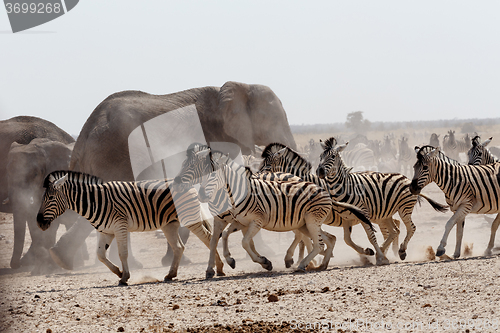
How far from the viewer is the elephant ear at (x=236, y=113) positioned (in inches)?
504

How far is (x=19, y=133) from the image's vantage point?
44.5ft

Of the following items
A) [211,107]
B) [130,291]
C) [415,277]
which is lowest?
[415,277]

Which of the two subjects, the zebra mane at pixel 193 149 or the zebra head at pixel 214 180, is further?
the zebra mane at pixel 193 149

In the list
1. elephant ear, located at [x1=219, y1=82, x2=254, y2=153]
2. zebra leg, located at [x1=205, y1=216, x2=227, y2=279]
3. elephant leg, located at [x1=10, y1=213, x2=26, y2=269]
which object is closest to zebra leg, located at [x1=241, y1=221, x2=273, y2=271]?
zebra leg, located at [x1=205, y1=216, x2=227, y2=279]

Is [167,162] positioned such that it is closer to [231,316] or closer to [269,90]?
[269,90]

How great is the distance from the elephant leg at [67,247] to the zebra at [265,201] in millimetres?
3795

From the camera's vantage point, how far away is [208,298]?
5.86 metres

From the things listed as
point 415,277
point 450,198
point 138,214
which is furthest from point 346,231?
point 138,214

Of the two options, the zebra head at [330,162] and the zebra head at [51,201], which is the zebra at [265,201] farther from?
the zebra head at [51,201]

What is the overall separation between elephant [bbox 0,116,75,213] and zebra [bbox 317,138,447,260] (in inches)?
318

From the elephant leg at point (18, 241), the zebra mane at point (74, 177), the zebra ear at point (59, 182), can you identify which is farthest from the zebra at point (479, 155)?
the elephant leg at point (18, 241)

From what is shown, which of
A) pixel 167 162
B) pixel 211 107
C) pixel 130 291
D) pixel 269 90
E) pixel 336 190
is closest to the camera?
pixel 130 291

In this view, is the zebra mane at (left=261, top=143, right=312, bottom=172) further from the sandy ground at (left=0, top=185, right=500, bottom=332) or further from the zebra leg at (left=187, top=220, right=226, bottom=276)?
the sandy ground at (left=0, top=185, right=500, bottom=332)

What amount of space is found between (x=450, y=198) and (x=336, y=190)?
70.6 inches
